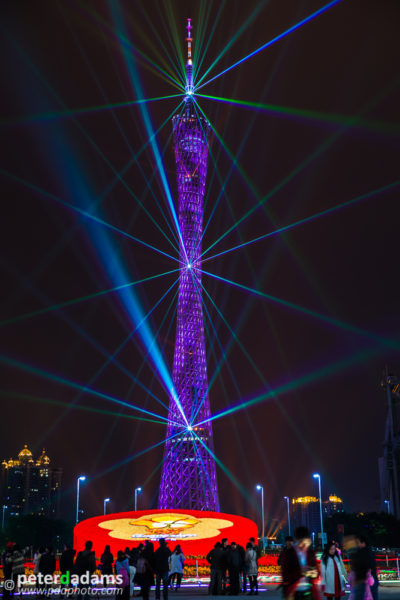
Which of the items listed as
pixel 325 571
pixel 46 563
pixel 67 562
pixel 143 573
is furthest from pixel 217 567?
pixel 325 571

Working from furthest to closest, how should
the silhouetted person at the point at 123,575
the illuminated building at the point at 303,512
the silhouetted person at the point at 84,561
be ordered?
the illuminated building at the point at 303,512, the silhouetted person at the point at 84,561, the silhouetted person at the point at 123,575

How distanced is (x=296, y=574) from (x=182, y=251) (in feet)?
161

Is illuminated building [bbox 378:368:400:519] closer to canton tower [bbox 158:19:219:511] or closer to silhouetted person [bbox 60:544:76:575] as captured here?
canton tower [bbox 158:19:219:511]

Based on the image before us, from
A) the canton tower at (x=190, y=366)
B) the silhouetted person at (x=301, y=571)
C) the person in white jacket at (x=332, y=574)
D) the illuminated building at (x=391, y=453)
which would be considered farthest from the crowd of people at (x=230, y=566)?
the illuminated building at (x=391, y=453)

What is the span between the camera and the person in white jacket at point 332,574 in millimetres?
13188

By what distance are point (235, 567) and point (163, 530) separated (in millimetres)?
12106

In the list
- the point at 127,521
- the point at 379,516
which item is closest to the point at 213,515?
the point at 127,521

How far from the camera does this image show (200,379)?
58.5 m

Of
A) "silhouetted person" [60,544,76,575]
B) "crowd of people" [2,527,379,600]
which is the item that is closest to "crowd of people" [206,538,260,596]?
"crowd of people" [2,527,379,600]

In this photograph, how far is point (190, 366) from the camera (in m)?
59.0

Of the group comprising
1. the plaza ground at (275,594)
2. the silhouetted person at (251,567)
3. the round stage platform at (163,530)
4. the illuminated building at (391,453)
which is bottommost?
the plaza ground at (275,594)

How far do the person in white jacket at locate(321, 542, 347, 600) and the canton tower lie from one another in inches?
1721

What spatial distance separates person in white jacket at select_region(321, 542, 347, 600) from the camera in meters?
13.2

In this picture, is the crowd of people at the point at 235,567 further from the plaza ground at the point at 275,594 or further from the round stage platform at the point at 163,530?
the round stage platform at the point at 163,530
